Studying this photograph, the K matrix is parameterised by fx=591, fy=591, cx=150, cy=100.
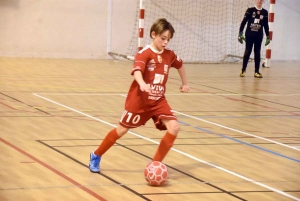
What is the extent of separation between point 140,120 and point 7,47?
11.0 meters

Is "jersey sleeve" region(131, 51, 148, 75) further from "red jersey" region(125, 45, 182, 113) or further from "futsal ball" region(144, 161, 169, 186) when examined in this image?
"futsal ball" region(144, 161, 169, 186)

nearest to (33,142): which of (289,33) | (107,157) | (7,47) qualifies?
(107,157)

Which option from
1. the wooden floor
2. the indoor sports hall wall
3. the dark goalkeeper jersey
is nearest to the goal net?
the indoor sports hall wall

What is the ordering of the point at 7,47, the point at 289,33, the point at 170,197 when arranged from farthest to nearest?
the point at 289,33
the point at 7,47
the point at 170,197

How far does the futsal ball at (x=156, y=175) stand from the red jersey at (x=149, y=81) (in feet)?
1.67

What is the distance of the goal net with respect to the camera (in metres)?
17.0

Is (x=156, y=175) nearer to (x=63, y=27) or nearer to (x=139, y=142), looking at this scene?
(x=139, y=142)

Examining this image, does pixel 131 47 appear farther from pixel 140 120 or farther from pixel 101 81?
pixel 140 120

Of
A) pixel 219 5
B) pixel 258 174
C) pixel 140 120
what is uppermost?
pixel 219 5

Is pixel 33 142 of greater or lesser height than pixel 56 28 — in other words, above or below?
below

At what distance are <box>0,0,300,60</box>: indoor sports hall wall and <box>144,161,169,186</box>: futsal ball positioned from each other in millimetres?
11267

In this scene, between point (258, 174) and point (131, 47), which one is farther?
point (131, 47)

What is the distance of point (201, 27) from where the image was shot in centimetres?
1762

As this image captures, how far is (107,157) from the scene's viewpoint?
5.82 metres
